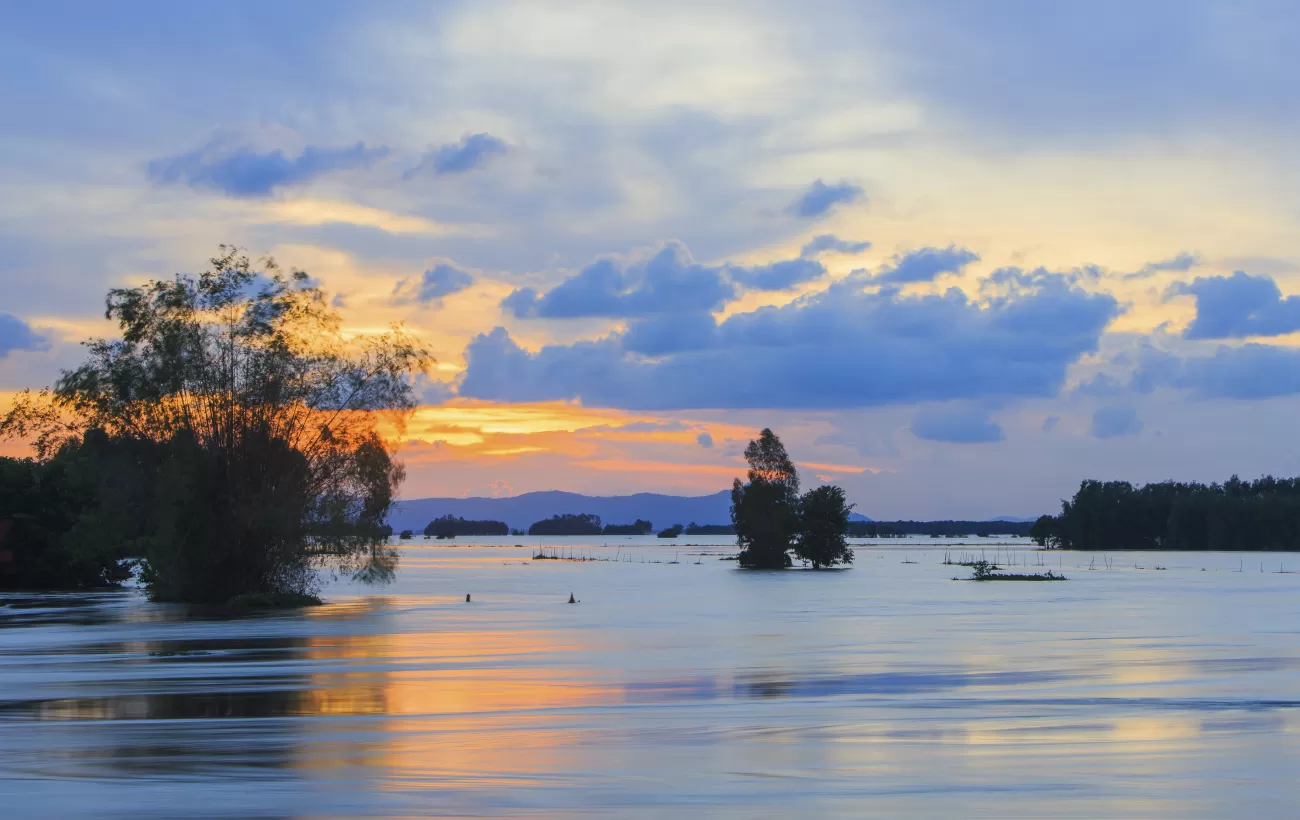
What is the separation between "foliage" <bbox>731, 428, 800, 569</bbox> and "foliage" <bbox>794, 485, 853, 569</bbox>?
1025mm

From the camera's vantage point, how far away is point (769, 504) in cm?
13338

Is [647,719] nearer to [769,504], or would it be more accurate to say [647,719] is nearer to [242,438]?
[242,438]

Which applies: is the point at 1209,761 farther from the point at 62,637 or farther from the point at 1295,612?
the point at 1295,612

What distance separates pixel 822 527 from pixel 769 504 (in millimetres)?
5513

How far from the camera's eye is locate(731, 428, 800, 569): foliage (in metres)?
133

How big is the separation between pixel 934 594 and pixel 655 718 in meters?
59.2

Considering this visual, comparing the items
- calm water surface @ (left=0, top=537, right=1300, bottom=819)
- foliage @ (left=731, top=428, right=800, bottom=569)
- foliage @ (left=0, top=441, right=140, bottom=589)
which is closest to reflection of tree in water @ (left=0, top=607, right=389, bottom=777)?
calm water surface @ (left=0, top=537, right=1300, bottom=819)

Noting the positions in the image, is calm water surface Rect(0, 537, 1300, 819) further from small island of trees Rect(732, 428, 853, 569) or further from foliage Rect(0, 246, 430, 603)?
small island of trees Rect(732, 428, 853, 569)

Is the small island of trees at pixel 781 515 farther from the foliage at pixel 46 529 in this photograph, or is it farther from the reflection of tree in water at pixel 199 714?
the reflection of tree in water at pixel 199 714

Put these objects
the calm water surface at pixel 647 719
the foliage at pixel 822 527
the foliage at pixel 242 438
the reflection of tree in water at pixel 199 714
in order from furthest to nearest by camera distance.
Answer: the foliage at pixel 822 527 → the foliage at pixel 242 438 → the reflection of tree in water at pixel 199 714 → the calm water surface at pixel 647 719

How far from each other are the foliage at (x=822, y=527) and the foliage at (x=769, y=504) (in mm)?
1025

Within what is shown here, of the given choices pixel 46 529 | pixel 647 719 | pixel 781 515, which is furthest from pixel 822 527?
pixel 647 719

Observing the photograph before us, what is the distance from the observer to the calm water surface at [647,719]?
15.4m

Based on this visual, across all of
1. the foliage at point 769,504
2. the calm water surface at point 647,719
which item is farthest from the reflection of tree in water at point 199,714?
the foliage at point 769,504
